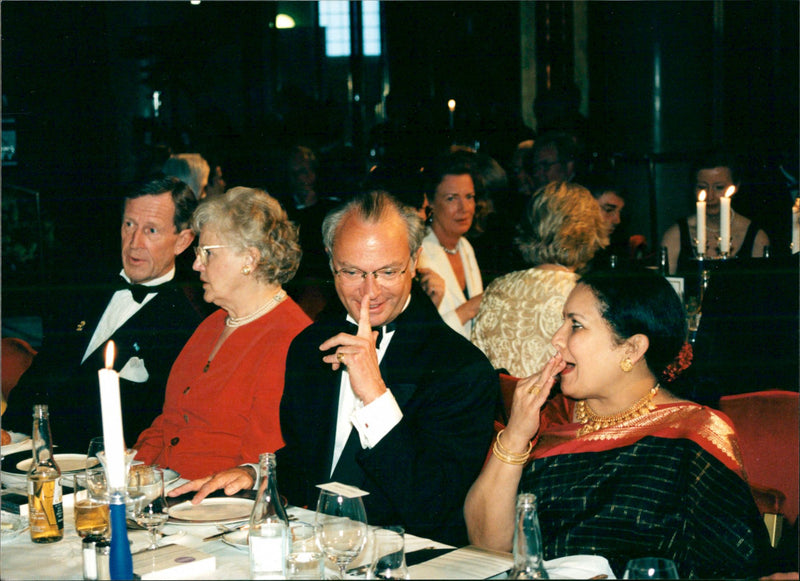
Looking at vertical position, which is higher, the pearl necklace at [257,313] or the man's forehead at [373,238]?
the man's forehead at [373,238]

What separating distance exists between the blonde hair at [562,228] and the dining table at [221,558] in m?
1.81

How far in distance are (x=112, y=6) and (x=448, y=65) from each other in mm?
4057

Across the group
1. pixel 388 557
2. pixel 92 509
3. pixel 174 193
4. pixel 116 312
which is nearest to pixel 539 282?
pixel 174 193

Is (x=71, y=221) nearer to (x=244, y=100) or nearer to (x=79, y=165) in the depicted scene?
(x=79, y=165)

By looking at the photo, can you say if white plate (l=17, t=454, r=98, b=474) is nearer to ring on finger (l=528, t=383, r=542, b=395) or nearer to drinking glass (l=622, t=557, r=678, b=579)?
ring on finger (l=528, t=383, r=542, b=395)

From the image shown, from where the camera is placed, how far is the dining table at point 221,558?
1.65 meters

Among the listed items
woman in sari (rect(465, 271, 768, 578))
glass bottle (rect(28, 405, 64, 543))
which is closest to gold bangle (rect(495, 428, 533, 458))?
woman in sari (rect(465, 271, 768, 578))

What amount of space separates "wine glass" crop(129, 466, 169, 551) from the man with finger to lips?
0.26 metres

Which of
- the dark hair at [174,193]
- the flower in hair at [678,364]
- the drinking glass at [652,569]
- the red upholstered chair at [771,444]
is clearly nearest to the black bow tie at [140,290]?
the dark hair at [174,193]

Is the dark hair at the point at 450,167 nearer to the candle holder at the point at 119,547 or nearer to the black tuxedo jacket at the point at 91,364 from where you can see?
the black tuxedo jacket at the point at 91,364

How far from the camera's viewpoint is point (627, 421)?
7.05 ft

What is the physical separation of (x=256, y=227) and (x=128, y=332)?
2.50 ft

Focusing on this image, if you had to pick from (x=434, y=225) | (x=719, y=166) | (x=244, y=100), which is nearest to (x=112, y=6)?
(x=244, y=100)

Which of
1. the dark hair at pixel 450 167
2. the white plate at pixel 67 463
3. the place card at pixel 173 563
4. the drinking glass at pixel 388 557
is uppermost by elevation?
the dark hair at pixel 450 167
